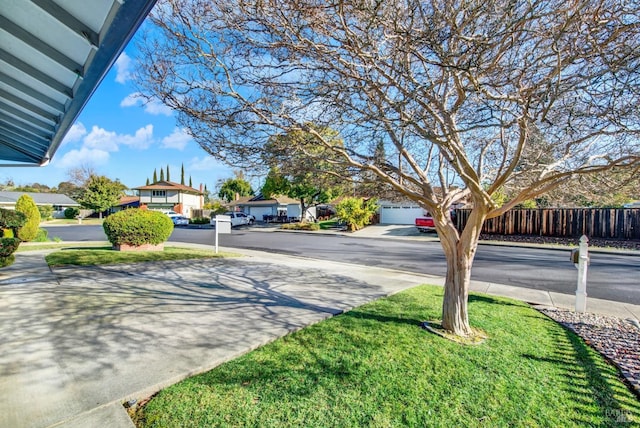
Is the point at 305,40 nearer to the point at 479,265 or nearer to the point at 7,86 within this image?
the point at 7,86

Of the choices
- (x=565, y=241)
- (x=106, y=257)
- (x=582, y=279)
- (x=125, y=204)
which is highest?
(x=125, y=204)

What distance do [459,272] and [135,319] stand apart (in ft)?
15.2

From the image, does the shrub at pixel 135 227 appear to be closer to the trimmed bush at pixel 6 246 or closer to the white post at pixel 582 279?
the trimmed bush at pixel 6 246

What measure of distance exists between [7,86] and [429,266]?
10.4 m

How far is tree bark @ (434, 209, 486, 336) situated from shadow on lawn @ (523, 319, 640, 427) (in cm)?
84

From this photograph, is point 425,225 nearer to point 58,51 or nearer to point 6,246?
Answer: point 6,246

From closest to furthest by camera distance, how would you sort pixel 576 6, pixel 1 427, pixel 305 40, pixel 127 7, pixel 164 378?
pixel 1 427
pixel 127 7
pixel 576 6
pixel 164 378
pixel 305 40

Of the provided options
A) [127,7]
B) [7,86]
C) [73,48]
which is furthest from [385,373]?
[7,86]

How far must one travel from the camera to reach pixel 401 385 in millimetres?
2953

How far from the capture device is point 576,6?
2594 mm

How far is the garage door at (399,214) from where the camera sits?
30.0 metres

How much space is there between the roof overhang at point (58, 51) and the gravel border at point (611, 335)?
583 centimetres

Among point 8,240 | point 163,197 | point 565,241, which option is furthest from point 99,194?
point 565,241

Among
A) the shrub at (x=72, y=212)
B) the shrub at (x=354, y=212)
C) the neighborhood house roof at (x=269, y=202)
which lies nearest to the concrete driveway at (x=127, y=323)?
the shrub at (x=354, y=212)
